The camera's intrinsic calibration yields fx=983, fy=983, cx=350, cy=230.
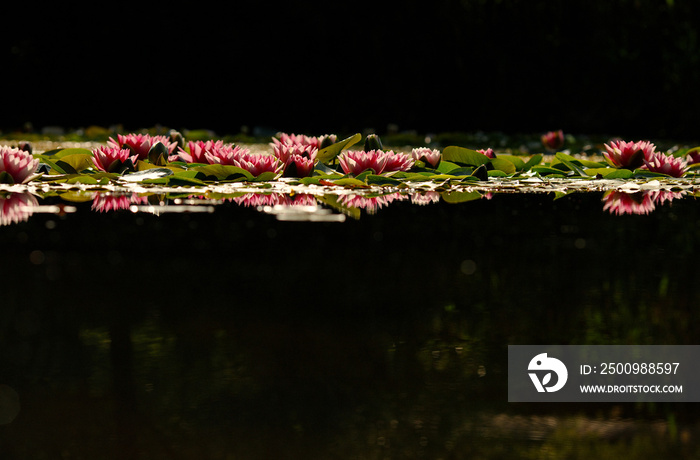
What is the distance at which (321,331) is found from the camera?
1955 millimetres

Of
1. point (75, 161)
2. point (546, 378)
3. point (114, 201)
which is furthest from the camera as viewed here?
point (75, 161)

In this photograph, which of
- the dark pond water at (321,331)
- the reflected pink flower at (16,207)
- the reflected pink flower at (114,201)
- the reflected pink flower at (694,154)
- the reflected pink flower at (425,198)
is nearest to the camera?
the dark pond water at (321,331)

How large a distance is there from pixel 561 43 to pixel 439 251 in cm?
639

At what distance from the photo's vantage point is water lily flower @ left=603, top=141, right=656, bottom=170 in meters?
4.96

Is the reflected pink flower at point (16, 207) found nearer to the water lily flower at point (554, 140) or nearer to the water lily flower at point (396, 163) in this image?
the water lily flower at point (396, 163)

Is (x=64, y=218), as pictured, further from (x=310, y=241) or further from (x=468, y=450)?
(x=468, y=450)

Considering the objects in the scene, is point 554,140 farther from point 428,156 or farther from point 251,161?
point 251,161

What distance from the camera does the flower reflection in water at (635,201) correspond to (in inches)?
148

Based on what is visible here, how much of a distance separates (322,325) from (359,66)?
716 centimetres

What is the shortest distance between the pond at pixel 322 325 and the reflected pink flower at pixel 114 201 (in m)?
0.04

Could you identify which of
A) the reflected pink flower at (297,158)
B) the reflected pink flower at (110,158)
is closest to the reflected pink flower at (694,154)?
the reflected pink flower at (297,158)

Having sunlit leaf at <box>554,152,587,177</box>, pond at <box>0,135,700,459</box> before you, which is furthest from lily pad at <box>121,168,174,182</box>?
sunlit leaf at <box>554,152,587,177</box>

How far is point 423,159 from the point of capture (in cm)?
515

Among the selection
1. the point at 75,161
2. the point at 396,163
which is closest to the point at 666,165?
the point at 396,163
